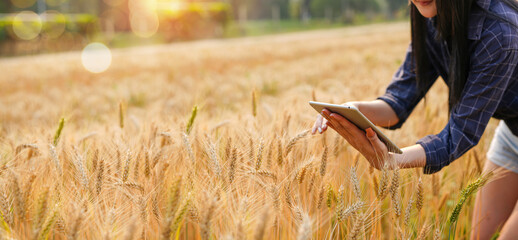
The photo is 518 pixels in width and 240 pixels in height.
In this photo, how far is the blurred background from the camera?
15734 millimetres

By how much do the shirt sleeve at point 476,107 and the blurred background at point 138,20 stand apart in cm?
240

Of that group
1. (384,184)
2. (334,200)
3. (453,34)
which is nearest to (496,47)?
(453,34)

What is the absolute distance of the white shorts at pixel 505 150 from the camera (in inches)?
72.5

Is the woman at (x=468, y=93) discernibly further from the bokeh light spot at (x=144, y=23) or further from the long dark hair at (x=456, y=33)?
the bokeh light spot at (x=144, y=23)

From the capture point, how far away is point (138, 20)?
91.1 feet

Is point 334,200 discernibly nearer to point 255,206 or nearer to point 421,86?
point 255,206

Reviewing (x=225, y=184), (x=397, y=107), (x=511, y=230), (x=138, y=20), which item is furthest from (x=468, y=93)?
(x=138, y=20)

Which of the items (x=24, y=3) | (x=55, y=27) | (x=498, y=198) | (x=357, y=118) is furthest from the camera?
(x=24, y=3)

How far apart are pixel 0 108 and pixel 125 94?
1.28m

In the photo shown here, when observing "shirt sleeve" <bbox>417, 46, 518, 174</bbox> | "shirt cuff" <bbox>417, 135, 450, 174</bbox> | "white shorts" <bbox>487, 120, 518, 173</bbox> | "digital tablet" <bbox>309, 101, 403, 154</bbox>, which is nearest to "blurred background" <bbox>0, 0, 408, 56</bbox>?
"white shorts" <bbox>487, 120, 518, 173</bbox>

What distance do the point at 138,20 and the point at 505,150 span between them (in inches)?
1110

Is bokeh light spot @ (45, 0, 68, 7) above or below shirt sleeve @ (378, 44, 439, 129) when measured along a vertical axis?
above

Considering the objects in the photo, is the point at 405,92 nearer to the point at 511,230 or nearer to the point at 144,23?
the point at 511,230

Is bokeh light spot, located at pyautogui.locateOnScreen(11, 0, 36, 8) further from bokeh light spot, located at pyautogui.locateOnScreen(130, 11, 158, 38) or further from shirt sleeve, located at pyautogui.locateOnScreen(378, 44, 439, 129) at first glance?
shirt sleeve, located at pyautogui.locateOnScreen(378, 44, 439, 129)
